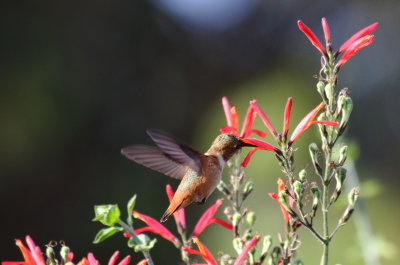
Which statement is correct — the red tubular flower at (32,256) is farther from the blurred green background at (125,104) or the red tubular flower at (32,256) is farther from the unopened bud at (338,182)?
the blurred green background at (125,104)

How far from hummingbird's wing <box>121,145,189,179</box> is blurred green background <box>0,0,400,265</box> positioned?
5.18m

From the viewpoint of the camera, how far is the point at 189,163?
180cm

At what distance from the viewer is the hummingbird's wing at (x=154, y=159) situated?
161 centimetres

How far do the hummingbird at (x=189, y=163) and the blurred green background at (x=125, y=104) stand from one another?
5174mm

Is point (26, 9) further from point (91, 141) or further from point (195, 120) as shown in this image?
point (195, 120)

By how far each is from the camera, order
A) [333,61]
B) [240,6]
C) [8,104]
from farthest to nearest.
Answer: [240,6], [8,104], [333,61]

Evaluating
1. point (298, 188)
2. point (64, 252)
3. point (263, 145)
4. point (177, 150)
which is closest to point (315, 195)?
point (298, 188)

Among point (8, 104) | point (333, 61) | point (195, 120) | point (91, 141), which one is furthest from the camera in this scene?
point (195, 120)

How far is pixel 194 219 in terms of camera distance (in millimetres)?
9586

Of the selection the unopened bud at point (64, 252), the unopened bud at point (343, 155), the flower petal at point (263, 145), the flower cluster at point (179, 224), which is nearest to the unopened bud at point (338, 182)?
the unopened bud at point (343, 155)

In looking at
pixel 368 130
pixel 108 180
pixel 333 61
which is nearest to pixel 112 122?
pixel 108 180

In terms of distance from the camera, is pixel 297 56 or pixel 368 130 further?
pixel 297 56

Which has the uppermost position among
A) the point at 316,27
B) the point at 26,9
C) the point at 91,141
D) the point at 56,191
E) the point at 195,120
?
the point at 316,27

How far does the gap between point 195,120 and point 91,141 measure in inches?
94.4
